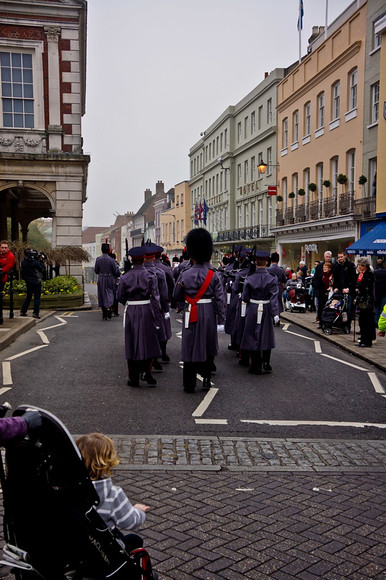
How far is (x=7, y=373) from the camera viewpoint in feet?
28.6

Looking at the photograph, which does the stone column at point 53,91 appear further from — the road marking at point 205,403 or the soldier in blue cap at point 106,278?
the road marking at point 205,403

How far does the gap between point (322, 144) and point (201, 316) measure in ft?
81.2

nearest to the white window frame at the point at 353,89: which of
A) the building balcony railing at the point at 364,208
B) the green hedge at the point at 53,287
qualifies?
the building balcony railing at the point at 364,208

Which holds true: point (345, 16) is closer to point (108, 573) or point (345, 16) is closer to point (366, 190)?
point (366, 190)

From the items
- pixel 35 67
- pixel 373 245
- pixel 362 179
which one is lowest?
pixel 373 245

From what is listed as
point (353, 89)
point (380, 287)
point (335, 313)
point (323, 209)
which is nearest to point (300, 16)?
point (353, 89)

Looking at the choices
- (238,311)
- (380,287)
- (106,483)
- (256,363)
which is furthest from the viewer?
(380,287)

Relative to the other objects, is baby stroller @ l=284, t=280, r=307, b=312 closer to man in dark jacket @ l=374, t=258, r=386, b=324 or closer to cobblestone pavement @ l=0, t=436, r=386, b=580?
man in dark jacket @ l=374, t=258, r=386, b=324

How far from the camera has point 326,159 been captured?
2986 centimetres

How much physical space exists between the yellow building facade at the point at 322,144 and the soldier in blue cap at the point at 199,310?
18913 mm

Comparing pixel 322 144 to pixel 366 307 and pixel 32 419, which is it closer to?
pixel 366 307

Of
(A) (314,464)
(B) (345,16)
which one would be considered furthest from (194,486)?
(B) (345,16)

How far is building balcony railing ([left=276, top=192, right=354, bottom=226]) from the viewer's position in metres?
25.1

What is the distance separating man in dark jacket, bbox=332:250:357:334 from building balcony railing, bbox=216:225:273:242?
85.5ft
